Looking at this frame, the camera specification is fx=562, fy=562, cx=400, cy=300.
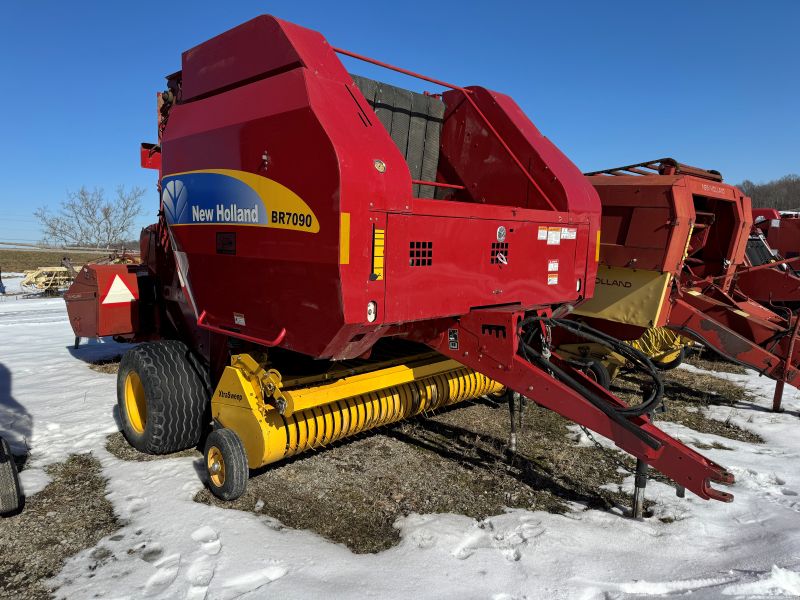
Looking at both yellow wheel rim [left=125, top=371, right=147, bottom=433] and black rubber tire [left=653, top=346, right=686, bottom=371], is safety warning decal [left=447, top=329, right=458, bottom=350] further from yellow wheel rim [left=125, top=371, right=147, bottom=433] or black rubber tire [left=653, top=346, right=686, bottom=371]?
black rubber tire [left=653, top=346, right=686, bottom=371]

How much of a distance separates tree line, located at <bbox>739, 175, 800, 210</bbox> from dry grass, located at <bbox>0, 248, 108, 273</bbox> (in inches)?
2325

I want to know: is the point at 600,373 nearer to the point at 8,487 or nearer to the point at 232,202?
the point at 232,202

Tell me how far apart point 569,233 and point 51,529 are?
3632 mm

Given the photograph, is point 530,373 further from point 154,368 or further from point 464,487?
point 154,368

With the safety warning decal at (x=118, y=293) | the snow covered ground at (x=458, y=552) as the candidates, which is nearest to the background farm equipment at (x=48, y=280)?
the safety warning decal at (x=118, y=293)

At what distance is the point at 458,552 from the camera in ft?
9.26

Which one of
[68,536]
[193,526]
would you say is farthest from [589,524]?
[68,536]

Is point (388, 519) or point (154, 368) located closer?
point (388, 519)

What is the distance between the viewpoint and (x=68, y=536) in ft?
9.79

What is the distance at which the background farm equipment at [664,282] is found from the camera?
5.37 metres

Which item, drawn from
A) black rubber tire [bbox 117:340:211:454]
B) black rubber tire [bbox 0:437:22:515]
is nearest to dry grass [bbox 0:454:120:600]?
black rubber tire [bbox 0:437:22:515]

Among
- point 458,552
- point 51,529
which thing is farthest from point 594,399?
point 51,529

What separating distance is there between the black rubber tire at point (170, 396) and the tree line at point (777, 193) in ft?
212

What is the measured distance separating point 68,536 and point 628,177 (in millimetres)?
5678
